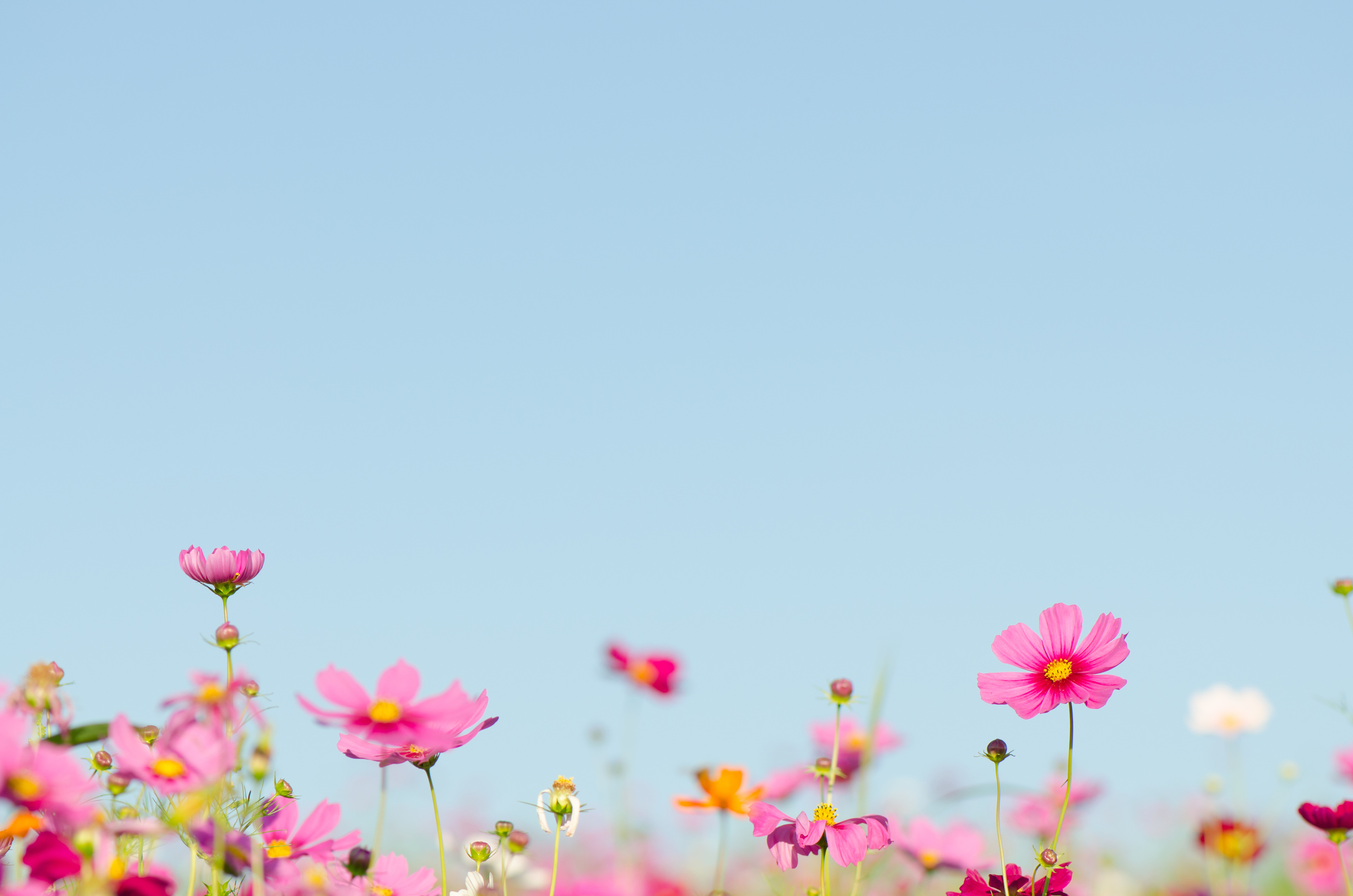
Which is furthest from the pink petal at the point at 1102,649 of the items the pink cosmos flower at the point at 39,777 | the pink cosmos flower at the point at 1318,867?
the pink cosmos flower at the point at 1318,867

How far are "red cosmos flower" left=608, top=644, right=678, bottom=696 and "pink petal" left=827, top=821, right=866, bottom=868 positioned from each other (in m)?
2.27

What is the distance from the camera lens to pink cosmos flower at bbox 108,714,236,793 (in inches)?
46.6

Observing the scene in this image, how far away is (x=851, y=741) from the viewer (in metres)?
3.86

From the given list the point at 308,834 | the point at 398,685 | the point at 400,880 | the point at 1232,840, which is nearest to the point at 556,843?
the point at 400,880

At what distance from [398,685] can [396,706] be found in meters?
0.03

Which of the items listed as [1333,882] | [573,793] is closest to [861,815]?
[573,793]

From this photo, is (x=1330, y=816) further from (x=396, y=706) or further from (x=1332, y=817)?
(x=396, y=706)

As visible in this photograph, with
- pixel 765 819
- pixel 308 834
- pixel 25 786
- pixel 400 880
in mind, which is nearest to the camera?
pixel 25 786

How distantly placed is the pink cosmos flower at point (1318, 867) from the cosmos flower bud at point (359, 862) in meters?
3.32

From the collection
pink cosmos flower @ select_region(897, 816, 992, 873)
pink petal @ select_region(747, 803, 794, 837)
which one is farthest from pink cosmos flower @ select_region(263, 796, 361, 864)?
pink cosmos flower @ select_region(897, 816, 992, 873)

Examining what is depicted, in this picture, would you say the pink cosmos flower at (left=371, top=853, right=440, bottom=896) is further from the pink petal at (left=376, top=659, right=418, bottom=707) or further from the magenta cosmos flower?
the magenta cosmos flower

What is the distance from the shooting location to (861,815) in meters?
1.80

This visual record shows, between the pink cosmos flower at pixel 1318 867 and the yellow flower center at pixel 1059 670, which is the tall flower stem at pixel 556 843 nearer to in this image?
the yellow flower center at pixel 1059 670

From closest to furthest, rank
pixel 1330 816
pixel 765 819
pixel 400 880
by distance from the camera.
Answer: pixel 400 880
pixel 765 819
pixel 1330 816
